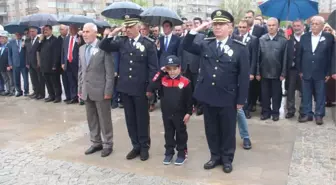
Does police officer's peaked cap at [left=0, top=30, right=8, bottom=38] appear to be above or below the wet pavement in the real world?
above

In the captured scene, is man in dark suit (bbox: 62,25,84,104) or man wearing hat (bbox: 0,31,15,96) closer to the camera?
man in dark suit (bbox: 62,25,84,104)

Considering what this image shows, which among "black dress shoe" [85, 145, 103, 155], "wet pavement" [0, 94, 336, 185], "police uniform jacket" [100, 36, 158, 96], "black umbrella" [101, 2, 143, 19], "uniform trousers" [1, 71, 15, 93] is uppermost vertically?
"black umbrella" [101, 2, 143, 19]

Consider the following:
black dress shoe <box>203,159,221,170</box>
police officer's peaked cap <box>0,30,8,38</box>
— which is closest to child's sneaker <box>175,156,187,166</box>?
black dress shoe <box>203,159,221,170</box>

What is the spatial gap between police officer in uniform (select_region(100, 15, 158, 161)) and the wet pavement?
0.61 metres

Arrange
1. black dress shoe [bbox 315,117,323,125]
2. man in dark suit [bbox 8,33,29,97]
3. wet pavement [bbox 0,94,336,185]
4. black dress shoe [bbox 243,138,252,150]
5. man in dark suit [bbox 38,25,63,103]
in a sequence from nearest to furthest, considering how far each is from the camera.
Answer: wet pavement [bbox 0,94,336,185] → black dress shoe [bbox 243,138,252,150] → black dress shoe [bbox 315,117,323,125] → man in dark suit [bbox 38,25,63,103] → man in dark suit [bbox 8,33,29,97]

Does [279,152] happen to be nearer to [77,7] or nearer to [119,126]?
[119,126]

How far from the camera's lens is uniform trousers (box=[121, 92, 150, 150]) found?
190 inches

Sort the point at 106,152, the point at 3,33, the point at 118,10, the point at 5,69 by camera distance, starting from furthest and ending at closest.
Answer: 1. the point at 5,69
2. the point at 3,33
3. the point at 118,10
4. the point at 106,152

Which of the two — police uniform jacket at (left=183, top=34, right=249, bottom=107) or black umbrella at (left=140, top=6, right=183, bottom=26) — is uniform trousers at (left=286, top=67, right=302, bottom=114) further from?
police uniform jacket at (left=183, top=34, right=249, bottom=107)

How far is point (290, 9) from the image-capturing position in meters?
6.76

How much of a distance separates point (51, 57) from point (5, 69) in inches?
85.5

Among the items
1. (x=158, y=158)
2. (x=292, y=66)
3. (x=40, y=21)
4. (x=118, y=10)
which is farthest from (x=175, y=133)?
(x=40, y=21)

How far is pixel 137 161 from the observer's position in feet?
16.1

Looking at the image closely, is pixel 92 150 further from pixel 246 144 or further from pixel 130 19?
pixel 246 144
